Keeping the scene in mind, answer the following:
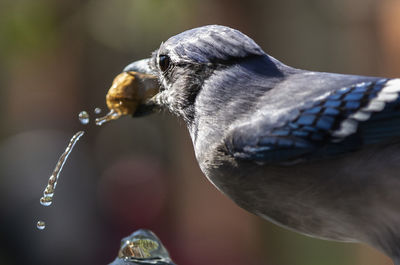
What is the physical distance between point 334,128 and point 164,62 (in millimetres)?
692

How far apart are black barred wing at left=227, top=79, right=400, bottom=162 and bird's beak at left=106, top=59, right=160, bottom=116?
0.56m

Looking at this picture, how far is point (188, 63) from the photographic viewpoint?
2.06 metres

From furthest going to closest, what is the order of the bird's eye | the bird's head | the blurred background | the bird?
the blurred background → the bird's eye → the bird's head → the bird

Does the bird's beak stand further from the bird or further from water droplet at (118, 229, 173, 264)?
water droplet at (118, 229, 173, 264)

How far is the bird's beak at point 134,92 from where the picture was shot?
226cm

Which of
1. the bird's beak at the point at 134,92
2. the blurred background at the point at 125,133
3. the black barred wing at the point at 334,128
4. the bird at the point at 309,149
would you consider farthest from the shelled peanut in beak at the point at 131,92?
the blurred background at the point at 125,133

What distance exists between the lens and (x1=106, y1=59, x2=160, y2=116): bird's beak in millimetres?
2258

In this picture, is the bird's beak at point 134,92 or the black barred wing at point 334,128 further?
the bird's beak at point 134,92

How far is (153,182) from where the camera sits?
7.50 metres

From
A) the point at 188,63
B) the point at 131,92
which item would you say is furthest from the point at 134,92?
the point at 188,63

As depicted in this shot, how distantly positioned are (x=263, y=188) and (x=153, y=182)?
5761mm

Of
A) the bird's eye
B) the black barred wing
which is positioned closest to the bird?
the black barred wing

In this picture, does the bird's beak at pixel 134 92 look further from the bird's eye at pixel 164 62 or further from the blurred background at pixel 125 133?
the blurred background at pixel 125 133

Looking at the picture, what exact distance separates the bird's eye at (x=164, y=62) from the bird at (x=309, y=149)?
0.24 meters
